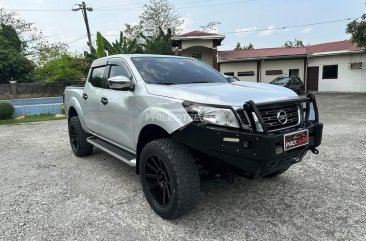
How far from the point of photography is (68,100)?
20.0 ft

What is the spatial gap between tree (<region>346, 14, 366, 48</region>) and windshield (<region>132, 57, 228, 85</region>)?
58.6 feet

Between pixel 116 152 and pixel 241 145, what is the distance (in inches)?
85.4

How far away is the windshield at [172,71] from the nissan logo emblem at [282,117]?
1.32 meters

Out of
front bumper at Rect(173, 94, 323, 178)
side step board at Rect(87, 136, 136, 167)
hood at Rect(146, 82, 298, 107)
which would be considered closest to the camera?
front bumper at Rect(173, 94, 323, 178)

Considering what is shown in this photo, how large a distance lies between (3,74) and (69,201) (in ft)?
69.1

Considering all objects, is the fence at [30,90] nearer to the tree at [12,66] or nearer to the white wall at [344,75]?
the tree at [12,66]

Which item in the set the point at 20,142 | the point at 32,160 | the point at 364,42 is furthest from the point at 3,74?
the point at 364,42

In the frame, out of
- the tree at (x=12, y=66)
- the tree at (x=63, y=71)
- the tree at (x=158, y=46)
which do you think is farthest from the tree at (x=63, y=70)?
the tree at (x=158, y=46)

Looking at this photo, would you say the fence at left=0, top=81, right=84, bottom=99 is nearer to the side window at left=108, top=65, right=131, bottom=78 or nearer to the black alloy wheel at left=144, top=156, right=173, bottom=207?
the side window at left=108, top=65, right=131, bottom=78

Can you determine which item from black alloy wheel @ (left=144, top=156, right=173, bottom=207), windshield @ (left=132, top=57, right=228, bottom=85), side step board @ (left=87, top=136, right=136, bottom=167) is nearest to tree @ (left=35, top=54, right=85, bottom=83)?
side step board @ (left=87, top=136, right=136, bottom=167)

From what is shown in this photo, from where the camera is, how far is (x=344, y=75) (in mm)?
23656

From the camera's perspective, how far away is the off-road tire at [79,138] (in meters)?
5.67

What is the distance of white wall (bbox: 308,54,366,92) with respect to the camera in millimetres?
22875

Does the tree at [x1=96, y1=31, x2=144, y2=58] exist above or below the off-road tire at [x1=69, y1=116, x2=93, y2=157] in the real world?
above
